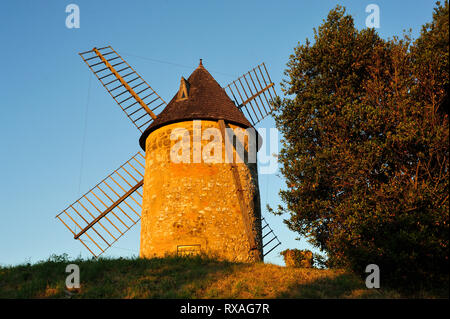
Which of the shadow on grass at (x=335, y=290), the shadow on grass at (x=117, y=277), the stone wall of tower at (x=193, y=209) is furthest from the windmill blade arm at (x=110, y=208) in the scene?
the shadow on grass at (x=335, y=290)

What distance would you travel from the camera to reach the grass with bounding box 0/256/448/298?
946 cm

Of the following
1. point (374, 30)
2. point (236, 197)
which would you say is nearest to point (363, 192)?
point (236, 197)

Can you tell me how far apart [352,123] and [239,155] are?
17.3 feet

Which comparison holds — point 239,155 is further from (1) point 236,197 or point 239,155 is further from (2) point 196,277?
(2) point 196,277

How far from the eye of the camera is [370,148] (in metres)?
11.6

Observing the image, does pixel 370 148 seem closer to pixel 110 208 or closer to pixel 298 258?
pixel 298 258

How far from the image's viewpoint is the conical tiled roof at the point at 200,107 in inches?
624

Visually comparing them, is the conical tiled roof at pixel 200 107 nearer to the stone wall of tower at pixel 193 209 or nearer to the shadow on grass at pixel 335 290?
the stone wall of tower at pixel 193 209

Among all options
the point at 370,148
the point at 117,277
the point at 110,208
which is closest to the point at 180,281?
the point at 117,277

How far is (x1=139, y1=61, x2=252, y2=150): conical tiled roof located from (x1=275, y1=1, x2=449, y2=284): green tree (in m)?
2.60

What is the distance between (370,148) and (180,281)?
6767 millimetres

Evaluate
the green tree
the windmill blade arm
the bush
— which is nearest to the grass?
the green tree

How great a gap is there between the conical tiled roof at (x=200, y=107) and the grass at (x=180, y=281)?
5.97 meters

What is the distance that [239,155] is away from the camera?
16250mm
